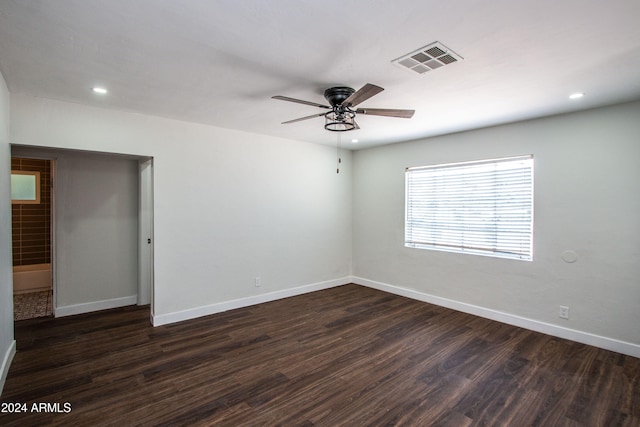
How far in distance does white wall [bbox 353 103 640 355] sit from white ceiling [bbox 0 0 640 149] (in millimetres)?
402

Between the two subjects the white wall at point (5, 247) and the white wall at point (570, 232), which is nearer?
the white wall at point (5, 247)

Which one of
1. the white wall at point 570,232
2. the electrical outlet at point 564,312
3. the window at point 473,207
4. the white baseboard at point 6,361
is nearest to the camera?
the white baseboard at point 6,361

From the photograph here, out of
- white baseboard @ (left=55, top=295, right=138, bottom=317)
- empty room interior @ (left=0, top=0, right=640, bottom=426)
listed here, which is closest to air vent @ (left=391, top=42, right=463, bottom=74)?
empty room interior @ (left=0, top=0, right=640, bottom=426)

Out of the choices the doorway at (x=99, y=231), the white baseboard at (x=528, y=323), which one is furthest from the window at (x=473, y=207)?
the doorway at (x=99, y=231)

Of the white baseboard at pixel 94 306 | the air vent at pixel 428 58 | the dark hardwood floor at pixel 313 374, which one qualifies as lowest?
the dark hardwood floor at pixel 313 374

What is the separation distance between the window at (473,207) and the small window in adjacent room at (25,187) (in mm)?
6567

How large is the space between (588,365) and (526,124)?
8.70 feet

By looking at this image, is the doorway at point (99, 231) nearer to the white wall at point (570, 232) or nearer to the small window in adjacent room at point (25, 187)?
the small window in adjacent room at point (25, 187)

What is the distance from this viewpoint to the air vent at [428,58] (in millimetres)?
2126

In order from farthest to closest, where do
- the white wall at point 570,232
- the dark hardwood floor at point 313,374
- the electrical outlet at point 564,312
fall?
the electrical outlet at point 564,312, the white wall at point 570,232, the dark hardwood floor at point 313,374

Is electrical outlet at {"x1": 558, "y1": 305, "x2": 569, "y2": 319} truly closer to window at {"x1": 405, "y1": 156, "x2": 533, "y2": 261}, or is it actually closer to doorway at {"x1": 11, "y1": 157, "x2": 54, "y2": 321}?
window at {"x1": 405, "y1": 156, "x2": 533, "y2": 261}

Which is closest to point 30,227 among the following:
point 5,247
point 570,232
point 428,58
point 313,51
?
point 5,247

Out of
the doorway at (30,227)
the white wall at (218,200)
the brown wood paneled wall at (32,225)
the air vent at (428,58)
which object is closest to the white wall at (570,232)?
the white wall at (218,200)

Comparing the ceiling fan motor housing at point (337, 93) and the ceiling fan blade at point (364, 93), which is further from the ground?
the ceiling fan motor housing at point (337, 93)
